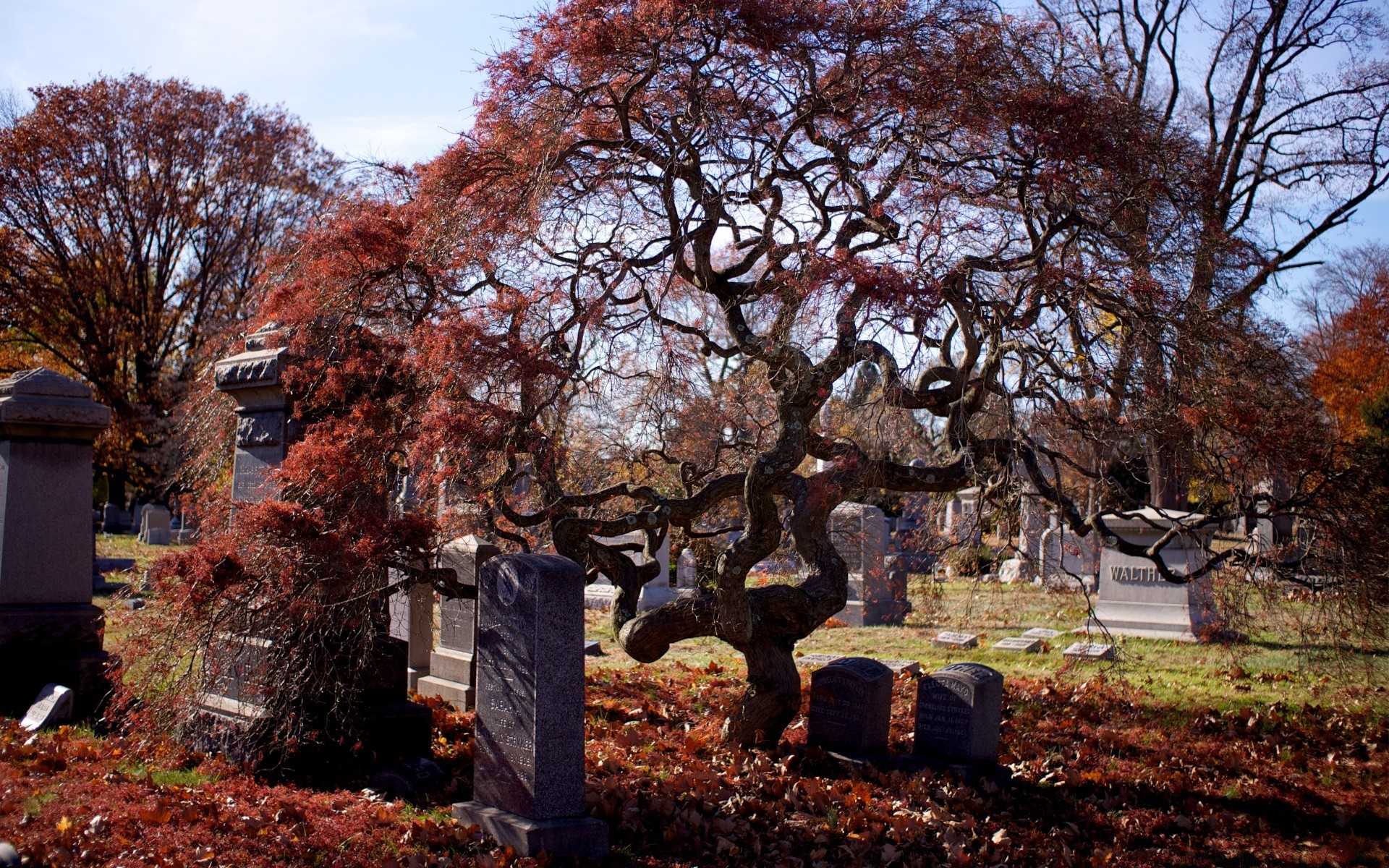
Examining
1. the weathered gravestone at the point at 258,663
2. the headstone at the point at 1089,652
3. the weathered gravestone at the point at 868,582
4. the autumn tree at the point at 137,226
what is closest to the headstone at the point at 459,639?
the weathered gravestone at the point at 258,663

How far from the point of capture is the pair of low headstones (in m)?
8.19

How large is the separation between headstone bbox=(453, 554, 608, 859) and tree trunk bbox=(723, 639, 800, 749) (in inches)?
107

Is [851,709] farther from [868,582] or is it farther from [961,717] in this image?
[868,582]

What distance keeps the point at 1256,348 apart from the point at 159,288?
30.9 m

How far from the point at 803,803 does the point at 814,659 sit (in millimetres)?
5904

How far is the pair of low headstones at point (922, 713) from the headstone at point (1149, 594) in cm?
704

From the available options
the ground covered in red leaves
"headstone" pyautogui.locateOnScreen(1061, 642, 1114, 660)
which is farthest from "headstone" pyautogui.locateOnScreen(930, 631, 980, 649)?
the ground covered in red leaves

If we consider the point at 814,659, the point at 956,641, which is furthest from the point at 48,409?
the point at 956,641

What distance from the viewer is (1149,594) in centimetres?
1553

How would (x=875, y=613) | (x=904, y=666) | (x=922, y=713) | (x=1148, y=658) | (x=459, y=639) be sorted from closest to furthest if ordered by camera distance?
(x=922, y=713), (x=459, y=639), (x=904, y=666), (x=1148, y=658), (x=875, y=613)

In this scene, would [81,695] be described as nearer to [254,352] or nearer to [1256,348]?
[254,352]

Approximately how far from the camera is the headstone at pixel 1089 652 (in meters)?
12.3

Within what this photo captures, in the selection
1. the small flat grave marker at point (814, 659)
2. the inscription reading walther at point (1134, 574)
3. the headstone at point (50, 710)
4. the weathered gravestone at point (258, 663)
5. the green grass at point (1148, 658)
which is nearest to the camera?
the weathered gravestone at point (258, 663)

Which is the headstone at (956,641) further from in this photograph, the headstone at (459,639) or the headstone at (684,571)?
the headstone at (459,639)
